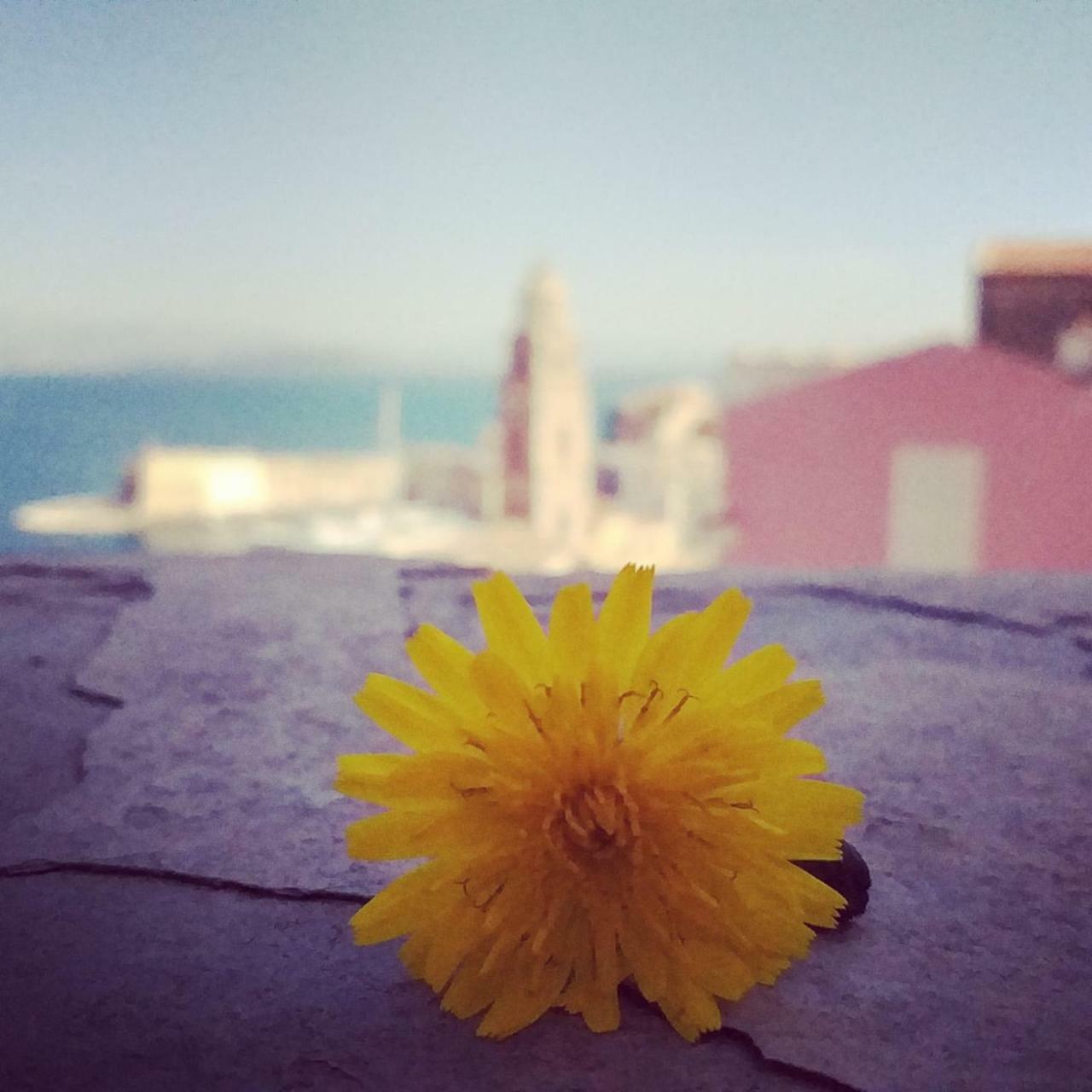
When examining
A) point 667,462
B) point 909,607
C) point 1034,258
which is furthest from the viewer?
point 667,462

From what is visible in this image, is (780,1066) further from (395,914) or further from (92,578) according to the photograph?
Answer: (92,578)

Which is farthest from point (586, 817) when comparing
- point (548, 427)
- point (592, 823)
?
point (548, 427)

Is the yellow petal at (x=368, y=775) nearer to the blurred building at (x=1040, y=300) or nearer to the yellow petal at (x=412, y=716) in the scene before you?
the yellow petal at (x=412, y=716)

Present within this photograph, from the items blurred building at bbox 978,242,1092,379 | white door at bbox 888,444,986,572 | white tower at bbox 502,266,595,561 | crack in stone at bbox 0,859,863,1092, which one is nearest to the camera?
crack in stone at bbox 0,859,863,1092

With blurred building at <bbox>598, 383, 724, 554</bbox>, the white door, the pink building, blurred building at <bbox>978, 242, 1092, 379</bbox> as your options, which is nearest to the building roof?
blurred building at <bbox>978, 242, 1092, 379</bbox>

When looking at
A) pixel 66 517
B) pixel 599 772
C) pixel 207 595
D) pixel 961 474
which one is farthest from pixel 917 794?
pixel 961 474

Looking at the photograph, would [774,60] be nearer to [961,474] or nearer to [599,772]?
[961,474]

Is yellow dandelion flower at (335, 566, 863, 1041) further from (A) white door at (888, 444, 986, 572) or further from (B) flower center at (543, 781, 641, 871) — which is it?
(A) white door at (888, 444, 986, 572)

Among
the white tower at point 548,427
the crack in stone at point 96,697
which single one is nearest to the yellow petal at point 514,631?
the crack in stone at point 96,697
